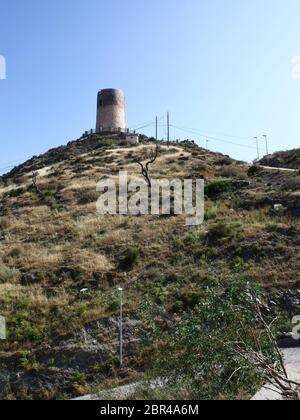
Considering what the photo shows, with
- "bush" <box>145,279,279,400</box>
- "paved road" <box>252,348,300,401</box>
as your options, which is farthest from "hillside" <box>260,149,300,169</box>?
"bush" <box>145,279,279,400</box>

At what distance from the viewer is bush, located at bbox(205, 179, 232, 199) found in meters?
31.9

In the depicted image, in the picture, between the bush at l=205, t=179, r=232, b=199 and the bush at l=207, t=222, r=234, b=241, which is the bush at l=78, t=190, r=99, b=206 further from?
the bush at l=207, t=222, r=234, b=241

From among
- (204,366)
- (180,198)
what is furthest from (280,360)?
(180,198)

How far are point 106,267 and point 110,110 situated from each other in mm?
47818

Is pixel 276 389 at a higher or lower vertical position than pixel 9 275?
lower

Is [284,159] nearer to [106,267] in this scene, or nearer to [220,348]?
[106,267]

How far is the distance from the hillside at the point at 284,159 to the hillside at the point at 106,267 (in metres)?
7.31

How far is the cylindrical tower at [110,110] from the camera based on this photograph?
65.9m

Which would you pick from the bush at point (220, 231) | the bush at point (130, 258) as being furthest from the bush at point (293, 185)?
the bush at point (130, 258)

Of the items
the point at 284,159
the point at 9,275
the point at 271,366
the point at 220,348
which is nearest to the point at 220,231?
the point at 9,275

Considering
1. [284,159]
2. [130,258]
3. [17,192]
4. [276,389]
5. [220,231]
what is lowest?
[276,389]

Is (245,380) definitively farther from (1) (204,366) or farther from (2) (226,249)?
(2) (226,249)

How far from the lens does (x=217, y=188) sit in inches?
1272

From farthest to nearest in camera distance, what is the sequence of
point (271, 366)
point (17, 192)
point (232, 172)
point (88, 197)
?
1. point (17, 192)
2. point (232, 172)
3. point (88, 197)
4. point (271, 366)
